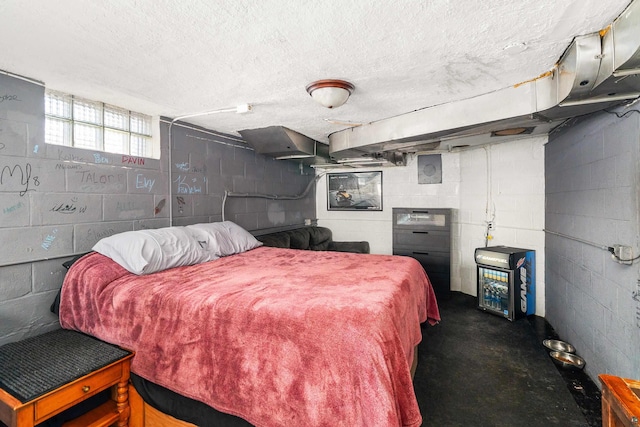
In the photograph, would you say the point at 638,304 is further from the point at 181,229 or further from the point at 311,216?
the point at 311,216

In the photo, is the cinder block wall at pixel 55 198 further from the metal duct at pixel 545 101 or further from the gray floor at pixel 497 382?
the gray floor at pixel 497 382

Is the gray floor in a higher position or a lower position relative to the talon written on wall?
lower

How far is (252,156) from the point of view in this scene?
402 cm

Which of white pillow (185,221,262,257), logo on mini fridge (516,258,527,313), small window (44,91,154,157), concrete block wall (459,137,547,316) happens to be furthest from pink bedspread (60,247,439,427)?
concrete block wall (459,137,547,316)

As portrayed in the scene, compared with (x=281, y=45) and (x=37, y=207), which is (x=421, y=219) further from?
(x=37, y=207)

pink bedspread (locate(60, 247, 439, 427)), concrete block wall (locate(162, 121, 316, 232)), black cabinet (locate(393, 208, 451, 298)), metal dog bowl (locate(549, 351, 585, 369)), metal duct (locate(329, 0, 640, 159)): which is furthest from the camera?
black cabinet (locate(393, 208, 451, 298))

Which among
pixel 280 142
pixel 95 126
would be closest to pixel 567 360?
pixel 280 142

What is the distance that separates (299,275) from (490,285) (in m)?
2.74

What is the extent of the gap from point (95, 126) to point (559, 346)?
4.46 m

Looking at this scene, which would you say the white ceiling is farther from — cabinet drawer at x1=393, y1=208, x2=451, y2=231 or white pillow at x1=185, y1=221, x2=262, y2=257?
cabinet drawer at x1=393, y1=208, x2=451, y2=231

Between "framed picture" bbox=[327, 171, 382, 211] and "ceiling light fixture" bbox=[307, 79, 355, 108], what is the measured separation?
321 centimetres

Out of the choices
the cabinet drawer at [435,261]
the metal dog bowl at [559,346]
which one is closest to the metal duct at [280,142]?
the cabinet drawer at [435,261]

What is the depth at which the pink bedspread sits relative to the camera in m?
1.25

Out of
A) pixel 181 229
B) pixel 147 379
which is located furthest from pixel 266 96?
pixel 147 379
